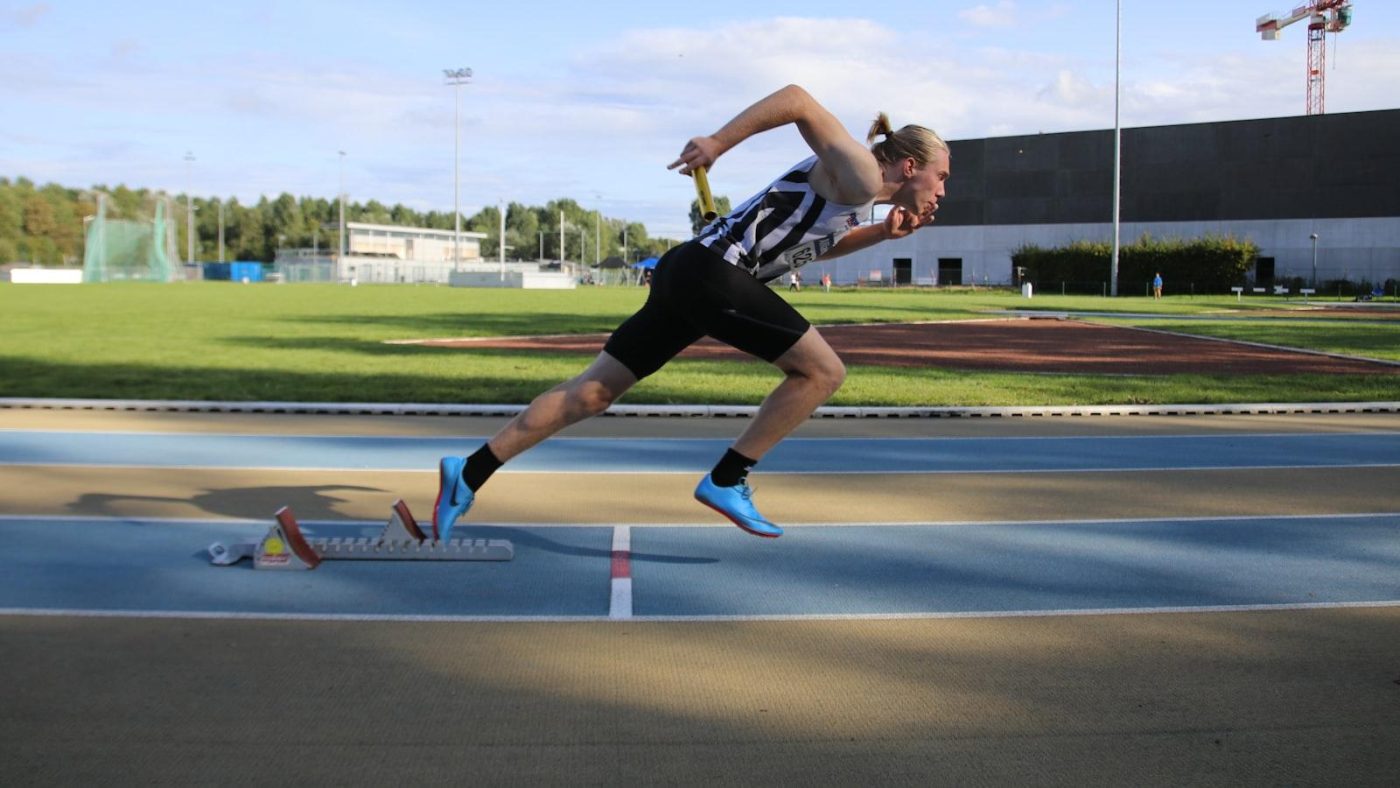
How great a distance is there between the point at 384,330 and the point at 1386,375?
1902cm

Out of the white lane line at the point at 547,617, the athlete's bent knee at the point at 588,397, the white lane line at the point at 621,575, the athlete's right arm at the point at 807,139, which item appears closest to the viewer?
the athlete's right arm at the point at 807,139

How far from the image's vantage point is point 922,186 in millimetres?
5012

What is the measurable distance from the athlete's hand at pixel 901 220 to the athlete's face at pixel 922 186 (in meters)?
0.02

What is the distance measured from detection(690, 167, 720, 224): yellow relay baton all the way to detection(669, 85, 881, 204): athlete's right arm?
0.09 metres

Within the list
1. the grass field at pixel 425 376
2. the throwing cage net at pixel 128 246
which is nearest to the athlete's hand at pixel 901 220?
the grass field at pixel 425 376

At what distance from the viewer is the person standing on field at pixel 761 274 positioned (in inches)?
181

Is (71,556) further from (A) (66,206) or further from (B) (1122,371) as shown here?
(A) (66,206)

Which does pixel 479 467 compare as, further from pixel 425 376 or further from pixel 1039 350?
pixel 1039 350

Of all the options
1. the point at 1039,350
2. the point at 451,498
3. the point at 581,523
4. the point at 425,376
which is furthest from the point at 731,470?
the point at 1039,350

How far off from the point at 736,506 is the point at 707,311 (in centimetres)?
103

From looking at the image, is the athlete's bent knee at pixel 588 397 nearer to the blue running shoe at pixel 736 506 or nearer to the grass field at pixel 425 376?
the blue running shoe at pixel 736 506

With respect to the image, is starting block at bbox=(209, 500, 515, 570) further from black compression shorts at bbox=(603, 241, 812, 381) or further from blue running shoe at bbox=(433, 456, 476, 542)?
black compression shorts at bbox=(603, 241, 812, 381)

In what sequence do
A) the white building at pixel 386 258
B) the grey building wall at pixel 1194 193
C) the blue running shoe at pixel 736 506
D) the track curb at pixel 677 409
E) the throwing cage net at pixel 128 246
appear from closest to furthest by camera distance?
the blue running shoe at pixel 736 506, the track curb at pixel 677 409, the grey building wall at pixel 1194 193, the throwing cage net at pixel 128 246, the white building at pixel 386 258

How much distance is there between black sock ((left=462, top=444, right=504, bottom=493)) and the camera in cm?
543
